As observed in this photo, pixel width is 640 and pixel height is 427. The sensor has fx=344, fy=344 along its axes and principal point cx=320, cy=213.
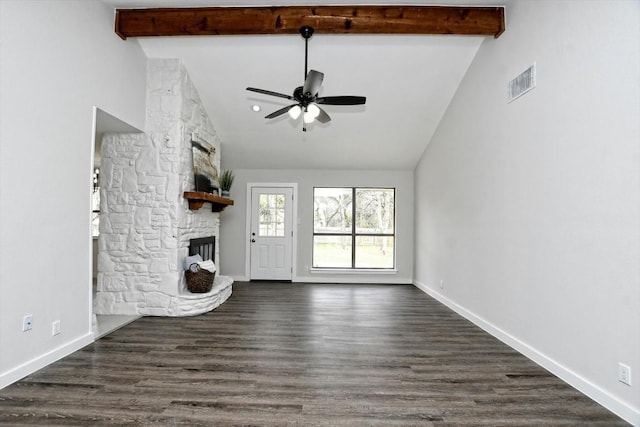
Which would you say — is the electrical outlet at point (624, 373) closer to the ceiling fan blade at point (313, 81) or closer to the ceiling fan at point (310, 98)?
the ceiling fan at point (310, 98)

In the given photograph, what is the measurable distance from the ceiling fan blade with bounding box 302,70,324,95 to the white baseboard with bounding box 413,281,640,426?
308 cm

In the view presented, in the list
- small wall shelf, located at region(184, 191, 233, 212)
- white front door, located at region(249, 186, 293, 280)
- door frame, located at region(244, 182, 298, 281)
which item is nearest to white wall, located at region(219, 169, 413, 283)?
door frame, located at region(244, 182, 298, 281)

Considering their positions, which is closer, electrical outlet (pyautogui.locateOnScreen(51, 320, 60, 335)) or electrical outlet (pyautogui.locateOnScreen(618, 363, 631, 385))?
electrical outlet (pyautogui.locateOnScreen(618, 363, 631, 385))

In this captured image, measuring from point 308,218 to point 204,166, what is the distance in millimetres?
2554

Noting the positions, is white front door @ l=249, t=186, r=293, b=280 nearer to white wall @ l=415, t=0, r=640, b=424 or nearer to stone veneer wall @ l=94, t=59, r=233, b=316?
stone veneer wall @ l=94, t=59, r=233, b=316

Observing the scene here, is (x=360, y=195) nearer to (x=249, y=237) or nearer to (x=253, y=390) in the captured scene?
(x=249, y=237)

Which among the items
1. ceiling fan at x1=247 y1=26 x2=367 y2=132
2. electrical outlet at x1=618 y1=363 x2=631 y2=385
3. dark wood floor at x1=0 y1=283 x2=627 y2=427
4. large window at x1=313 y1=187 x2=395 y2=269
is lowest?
dark wood floor at x1=0 y1=283 x2=627 y2=427

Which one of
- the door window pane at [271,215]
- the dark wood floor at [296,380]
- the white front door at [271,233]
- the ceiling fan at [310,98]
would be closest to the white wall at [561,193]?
the dark wood floor at [296,380]

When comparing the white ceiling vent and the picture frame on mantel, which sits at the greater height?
the white ceiling vent

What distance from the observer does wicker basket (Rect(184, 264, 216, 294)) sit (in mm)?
4406

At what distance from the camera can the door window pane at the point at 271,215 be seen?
6957 mm

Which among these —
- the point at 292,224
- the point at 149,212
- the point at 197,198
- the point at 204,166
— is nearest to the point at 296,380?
the point at 197,198

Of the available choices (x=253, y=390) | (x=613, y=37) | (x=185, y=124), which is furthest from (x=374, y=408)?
(x=185, y=124)

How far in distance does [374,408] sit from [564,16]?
328 cm
